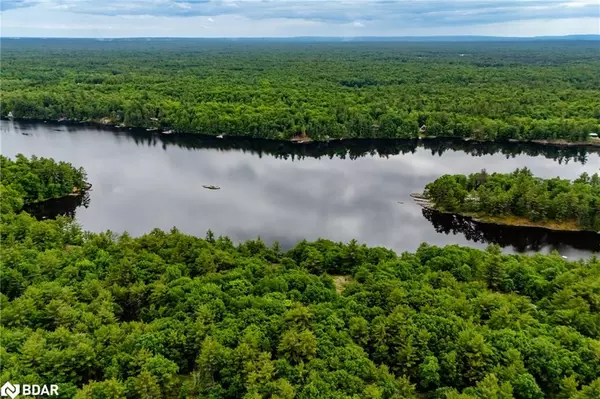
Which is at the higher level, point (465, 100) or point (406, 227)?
point (465, 100)

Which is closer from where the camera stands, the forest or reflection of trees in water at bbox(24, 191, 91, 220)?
the forest

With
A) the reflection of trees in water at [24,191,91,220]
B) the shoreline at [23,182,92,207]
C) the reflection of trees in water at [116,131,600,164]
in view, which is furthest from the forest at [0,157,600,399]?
the reflection of trees in water at [116,131,600,164]

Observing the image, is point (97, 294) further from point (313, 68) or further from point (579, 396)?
point (313, 68)

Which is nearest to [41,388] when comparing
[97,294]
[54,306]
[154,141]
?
[54,306]

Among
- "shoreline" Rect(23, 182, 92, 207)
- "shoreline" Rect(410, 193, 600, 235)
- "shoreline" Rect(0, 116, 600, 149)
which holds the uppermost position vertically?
"shoreline" Rect(0, 116, 600, 149)

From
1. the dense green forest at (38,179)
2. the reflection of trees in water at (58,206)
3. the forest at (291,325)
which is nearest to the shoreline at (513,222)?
the forest at (291,325)

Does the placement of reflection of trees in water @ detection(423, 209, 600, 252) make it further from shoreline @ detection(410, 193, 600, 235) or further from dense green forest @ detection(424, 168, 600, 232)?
dense green forest @ detection(424, 168, 600, 232)

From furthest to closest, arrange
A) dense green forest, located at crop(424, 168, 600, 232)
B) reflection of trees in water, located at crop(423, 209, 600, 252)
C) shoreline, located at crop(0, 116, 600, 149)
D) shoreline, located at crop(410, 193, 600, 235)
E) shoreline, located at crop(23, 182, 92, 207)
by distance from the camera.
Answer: shoreline, located at crop(0, 116, 600, 149)
shoreline, located at crop(23, 182, 92, 207)
shoreline, located at crop(410, 193, 600, 235)
dense green forest, located at crop(424, 168, 600, 232)
reflection of trees in water, located at crop(423, 209, 600, 252)
